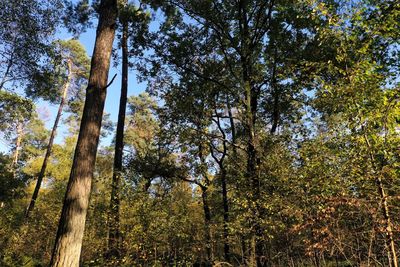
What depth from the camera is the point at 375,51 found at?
15.9 ft

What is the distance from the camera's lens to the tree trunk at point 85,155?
377cm

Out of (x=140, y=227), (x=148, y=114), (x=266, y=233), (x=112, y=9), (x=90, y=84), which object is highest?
(x=148, y=114)

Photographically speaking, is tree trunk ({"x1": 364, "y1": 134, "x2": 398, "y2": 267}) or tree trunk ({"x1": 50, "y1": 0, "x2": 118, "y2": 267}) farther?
tree trunk ({"x1": 50, "y1": 0, "x2": 118, "y2": 267})

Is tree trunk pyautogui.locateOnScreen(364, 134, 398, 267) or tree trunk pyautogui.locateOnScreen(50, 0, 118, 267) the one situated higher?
tree trunk pyautogui.locateOnScreen(50, 0, 118, 267)

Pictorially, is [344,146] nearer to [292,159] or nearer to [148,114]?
[292,159]

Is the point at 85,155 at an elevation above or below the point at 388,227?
above

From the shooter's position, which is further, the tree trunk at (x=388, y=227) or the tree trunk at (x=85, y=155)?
the tree trunk at (x=85, y=155)

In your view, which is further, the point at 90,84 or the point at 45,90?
the point at 45,90

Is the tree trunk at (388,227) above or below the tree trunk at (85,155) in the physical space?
below

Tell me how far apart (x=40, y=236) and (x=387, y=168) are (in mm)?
15915

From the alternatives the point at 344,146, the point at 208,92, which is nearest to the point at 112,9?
the point at 344,146

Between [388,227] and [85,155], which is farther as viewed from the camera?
[85,155]

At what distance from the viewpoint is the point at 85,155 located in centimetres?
428

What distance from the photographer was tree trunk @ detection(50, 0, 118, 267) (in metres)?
3.77
